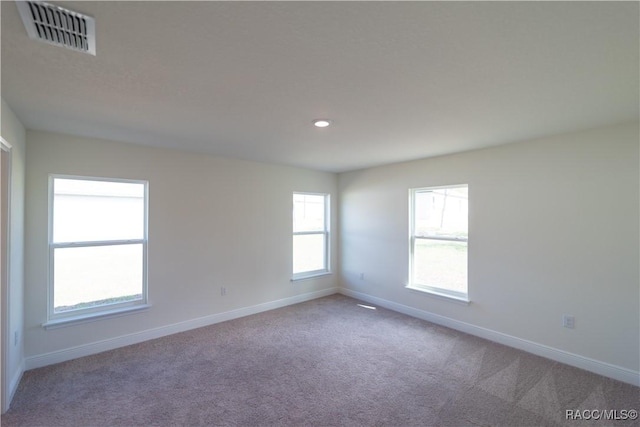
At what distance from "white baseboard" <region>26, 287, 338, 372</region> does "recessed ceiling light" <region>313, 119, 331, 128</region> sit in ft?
9.73

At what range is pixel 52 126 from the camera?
274 cm

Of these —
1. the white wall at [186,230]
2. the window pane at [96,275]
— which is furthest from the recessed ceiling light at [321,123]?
the window pane at [96,275]

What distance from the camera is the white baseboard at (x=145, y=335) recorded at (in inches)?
114

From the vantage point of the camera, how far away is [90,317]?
123 inches

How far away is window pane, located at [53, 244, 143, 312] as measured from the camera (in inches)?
120

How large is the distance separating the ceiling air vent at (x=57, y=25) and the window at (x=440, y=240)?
3.90m

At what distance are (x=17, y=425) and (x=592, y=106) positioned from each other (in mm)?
4817

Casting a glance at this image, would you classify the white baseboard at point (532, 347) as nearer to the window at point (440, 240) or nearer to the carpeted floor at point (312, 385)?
the carpeted floor at point (312, 385)

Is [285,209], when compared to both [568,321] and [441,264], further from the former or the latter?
[568,321]

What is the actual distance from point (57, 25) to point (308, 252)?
4.38 metres

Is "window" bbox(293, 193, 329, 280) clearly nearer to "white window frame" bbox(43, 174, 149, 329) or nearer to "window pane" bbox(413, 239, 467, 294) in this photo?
"window pane" bbox(413, 239, 467, 294)

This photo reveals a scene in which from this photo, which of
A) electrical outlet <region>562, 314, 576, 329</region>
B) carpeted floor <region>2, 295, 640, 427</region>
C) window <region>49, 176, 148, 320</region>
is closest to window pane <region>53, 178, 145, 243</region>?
window <region>49, 176, 148, 320</region>

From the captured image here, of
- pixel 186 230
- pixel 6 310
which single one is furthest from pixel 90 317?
pixel 186 230

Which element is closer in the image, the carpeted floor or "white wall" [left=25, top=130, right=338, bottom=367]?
the carpeted floor
